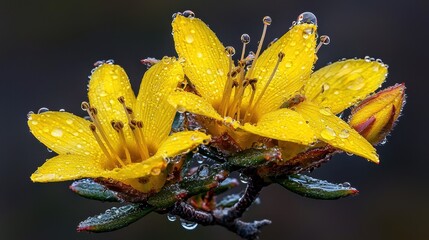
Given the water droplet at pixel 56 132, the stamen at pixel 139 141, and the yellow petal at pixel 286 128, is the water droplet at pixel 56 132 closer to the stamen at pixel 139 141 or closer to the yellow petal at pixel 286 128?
the stamen at pixel 139 141

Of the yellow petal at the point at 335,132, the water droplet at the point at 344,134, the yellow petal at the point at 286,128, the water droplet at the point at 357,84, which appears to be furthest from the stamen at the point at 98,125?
the water droplet at the point at 357,84

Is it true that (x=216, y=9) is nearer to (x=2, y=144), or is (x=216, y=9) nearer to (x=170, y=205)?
(x=2, y=144)

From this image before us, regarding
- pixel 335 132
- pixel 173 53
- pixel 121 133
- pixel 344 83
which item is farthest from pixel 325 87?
pixel 173 53

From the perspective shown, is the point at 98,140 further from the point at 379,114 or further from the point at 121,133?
the point at 379,114

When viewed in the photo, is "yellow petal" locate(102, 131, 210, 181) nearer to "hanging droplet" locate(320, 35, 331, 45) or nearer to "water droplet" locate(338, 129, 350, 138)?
"water droplet" locate(338, 129, 350, 138)

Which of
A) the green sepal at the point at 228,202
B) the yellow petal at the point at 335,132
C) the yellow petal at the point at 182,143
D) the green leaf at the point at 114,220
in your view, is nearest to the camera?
the yellow petal at the point at 182,143

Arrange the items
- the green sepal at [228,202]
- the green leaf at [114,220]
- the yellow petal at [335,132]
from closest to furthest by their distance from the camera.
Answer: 1. the yellow petal at [335,132]
2. the green leaf at [114,220]
3. the green sepal at [228,202]

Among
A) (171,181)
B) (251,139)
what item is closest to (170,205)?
(171,181)
